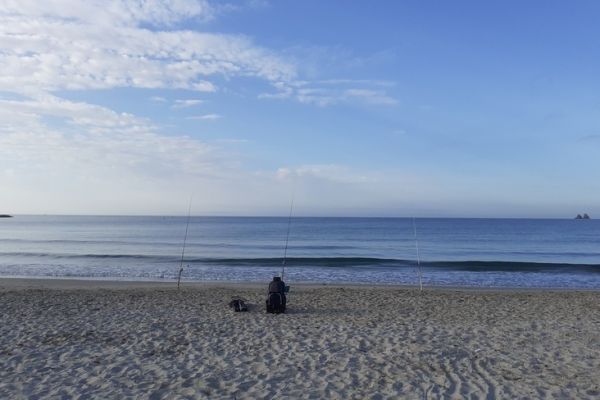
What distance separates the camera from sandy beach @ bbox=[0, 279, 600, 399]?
6070mm

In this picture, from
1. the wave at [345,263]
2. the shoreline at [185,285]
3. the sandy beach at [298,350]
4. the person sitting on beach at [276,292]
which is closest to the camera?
the sandy beach at [298,350]

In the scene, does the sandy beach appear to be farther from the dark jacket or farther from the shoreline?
the shoreline

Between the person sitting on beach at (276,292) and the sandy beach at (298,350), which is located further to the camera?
the person sitting on beach at (276,292)

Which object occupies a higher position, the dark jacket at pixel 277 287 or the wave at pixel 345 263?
the dark jacket at pixel 277 287

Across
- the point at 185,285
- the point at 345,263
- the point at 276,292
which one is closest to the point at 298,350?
the point at 276,292

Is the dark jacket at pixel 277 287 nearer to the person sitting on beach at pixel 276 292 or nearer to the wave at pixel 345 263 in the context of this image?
the person sitting on beach at pixel 276 292

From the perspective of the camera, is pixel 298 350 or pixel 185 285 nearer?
pixel 298 350

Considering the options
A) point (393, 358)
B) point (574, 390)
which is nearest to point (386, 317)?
point (393, 358)

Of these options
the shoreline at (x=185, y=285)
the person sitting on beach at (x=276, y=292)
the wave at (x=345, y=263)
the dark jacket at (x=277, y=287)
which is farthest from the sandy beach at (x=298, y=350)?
the wave at (x=345, y=263)

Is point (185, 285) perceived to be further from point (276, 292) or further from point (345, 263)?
point (345, 263)

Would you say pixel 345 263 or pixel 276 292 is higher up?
pixel 276 292

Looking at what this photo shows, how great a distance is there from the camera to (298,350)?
307 inches

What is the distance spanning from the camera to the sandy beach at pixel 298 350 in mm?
6070

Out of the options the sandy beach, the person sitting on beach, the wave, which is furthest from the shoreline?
the wave
